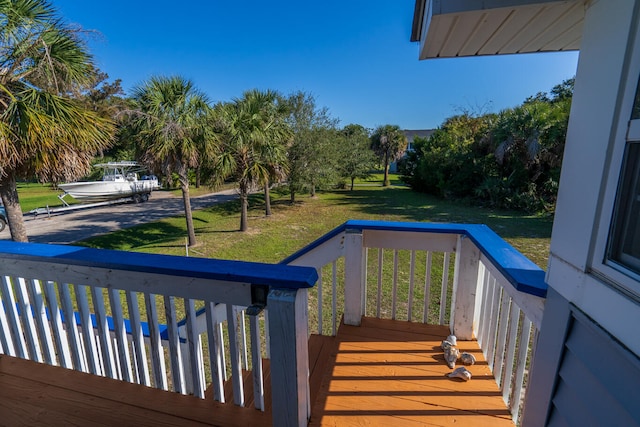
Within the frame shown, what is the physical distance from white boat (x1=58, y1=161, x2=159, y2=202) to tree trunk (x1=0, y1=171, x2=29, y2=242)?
8420mm

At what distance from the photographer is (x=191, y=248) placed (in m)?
8.22

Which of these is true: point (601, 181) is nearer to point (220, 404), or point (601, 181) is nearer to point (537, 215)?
point (220, 404)

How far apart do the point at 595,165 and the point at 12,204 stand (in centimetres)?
665

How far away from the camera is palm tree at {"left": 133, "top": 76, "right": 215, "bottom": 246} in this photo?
734 cm

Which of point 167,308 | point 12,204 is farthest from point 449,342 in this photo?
point 12,204

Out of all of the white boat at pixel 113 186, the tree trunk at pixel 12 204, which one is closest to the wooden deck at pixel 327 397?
the tree trunk at pixel 12 204

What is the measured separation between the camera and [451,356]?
1.93 m

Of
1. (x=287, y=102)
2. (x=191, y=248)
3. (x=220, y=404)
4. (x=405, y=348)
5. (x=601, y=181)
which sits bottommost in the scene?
(x=191, y=248)

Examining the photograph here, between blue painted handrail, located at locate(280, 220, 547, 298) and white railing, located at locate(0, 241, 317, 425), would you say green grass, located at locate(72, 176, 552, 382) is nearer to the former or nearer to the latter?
blue painted handrail, located at locate(280, 220, 547, 298)

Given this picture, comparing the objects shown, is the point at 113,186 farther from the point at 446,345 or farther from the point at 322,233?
the point at 446,345

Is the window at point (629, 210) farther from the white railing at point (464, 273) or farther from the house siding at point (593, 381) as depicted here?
the white railing at point (464, 273)

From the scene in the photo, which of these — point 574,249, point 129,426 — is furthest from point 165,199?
point 574,249

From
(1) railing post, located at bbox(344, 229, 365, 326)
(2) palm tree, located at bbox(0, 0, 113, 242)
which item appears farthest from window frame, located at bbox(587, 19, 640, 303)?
(2) palm tree, located at bbox(0, 0, 113, 242)

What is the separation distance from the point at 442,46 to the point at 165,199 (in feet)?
60.1
